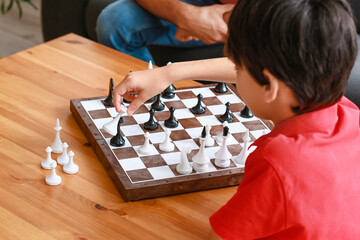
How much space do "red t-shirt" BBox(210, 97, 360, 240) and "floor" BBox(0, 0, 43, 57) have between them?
9.21 ft

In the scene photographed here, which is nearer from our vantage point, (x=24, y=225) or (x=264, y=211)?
(x=264, y=211)

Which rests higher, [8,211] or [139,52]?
[8,211]

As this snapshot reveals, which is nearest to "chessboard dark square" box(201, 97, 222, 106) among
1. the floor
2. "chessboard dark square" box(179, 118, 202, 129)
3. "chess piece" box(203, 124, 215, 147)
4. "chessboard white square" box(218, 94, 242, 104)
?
"chessboard white square" box(218, 94, 242, 104)

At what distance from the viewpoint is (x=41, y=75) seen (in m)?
1.85

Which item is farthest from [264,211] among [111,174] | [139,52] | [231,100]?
[139,52]

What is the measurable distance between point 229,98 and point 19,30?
8.42ft

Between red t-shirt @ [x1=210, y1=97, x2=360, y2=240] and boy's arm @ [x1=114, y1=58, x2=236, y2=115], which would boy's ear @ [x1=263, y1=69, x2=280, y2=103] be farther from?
boy's arm @ [x1=114, y1=58, x2=236, y2=115]

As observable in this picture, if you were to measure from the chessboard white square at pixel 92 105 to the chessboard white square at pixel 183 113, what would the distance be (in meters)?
0.23

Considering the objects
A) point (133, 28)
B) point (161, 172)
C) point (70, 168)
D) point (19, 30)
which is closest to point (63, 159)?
point (70, 168)

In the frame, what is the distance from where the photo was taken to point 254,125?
5.33 ft

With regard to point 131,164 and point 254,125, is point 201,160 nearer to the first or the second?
point 131,164

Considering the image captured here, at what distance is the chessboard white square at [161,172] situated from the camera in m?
1.35

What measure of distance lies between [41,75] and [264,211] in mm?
1094

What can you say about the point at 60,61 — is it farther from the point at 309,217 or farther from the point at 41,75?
the point at 309,217
